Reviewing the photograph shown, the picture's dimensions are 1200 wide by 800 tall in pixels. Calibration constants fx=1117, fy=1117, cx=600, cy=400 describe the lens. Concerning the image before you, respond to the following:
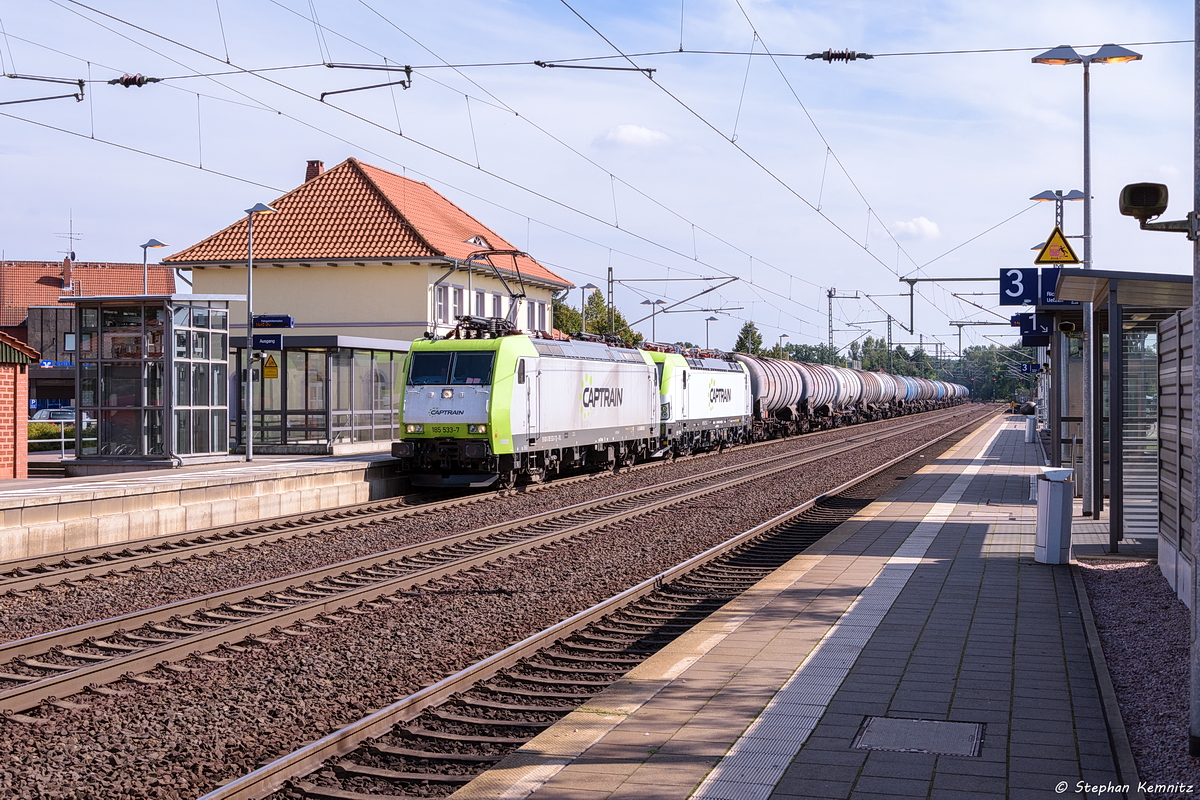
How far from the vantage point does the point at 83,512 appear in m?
14.3

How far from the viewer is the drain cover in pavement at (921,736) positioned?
5.53 metres

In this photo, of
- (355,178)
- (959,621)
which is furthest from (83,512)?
(355,178)

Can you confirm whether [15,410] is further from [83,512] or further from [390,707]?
[390,707]

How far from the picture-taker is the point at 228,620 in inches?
371

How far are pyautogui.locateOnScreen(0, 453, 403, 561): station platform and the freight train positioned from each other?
132 cm

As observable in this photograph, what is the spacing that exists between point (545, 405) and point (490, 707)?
50.1 feet

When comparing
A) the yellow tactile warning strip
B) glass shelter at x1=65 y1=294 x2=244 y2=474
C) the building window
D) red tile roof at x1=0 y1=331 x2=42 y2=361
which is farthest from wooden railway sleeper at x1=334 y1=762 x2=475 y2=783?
the building window

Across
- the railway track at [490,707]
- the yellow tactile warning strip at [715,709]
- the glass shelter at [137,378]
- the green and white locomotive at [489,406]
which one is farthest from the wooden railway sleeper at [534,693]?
the glass shelter at [137,378]

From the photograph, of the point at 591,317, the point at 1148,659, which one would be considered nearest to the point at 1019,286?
the point at 1148,659

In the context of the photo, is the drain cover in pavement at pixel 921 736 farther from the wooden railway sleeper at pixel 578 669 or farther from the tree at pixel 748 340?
the tree at pixel 748 340

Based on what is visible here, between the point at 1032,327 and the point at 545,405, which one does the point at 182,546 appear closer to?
the point at 545,405

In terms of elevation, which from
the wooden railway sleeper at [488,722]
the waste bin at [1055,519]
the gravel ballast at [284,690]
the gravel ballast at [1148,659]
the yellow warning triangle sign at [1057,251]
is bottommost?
the wooden railway sleeper at [488,722]

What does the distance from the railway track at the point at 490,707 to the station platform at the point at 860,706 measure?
1.46 feet

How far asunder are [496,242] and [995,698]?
42231 mm
